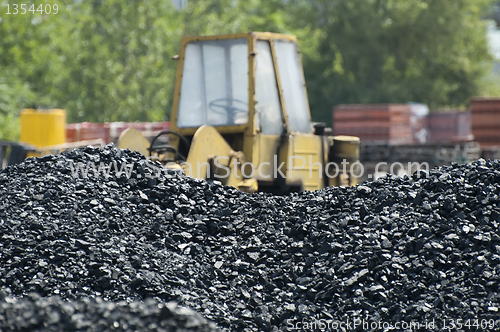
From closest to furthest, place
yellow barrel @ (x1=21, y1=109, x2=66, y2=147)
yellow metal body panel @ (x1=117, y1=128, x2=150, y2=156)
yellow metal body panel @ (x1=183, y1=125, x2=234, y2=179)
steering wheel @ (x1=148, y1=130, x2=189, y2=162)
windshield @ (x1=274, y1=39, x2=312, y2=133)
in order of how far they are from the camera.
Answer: yellow metal body panel @ (x1=183, y1=125, x2=234, y2=179), steering wheel @ (x1=148, y1=130, x2=189, y2=162), yellow metal body panel @ (x1=117, y1=128, x2=150, y2=156), windshield @ (x1=274, y1=39, x2=312, y2=133), yellow barrel @ (x1=21, y1=109, x2=66, y2=147)

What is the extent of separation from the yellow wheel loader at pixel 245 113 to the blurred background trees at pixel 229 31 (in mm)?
12207

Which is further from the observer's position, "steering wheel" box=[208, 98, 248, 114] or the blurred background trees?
the blurred background trees

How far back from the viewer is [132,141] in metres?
7.68

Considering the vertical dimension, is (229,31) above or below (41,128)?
above

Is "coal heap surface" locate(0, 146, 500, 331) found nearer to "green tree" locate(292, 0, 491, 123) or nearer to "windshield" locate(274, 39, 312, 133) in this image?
"windshield" locate(274, 39, 312, 133)

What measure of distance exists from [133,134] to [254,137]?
5.23 feet

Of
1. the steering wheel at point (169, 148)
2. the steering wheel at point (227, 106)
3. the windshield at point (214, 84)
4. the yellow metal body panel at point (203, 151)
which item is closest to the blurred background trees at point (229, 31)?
the windshield at point (214, 84)

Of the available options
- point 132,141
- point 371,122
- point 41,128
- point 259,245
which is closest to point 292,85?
point 132,141

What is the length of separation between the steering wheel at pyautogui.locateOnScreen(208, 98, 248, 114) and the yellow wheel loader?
0.5 inches

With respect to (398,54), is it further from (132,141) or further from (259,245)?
(259,245)

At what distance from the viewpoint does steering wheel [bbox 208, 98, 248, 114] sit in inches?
290

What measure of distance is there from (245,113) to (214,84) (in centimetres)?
59

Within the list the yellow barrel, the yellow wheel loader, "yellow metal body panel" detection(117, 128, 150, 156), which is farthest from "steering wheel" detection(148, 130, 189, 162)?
the yellow barrel

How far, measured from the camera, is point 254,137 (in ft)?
23.6
